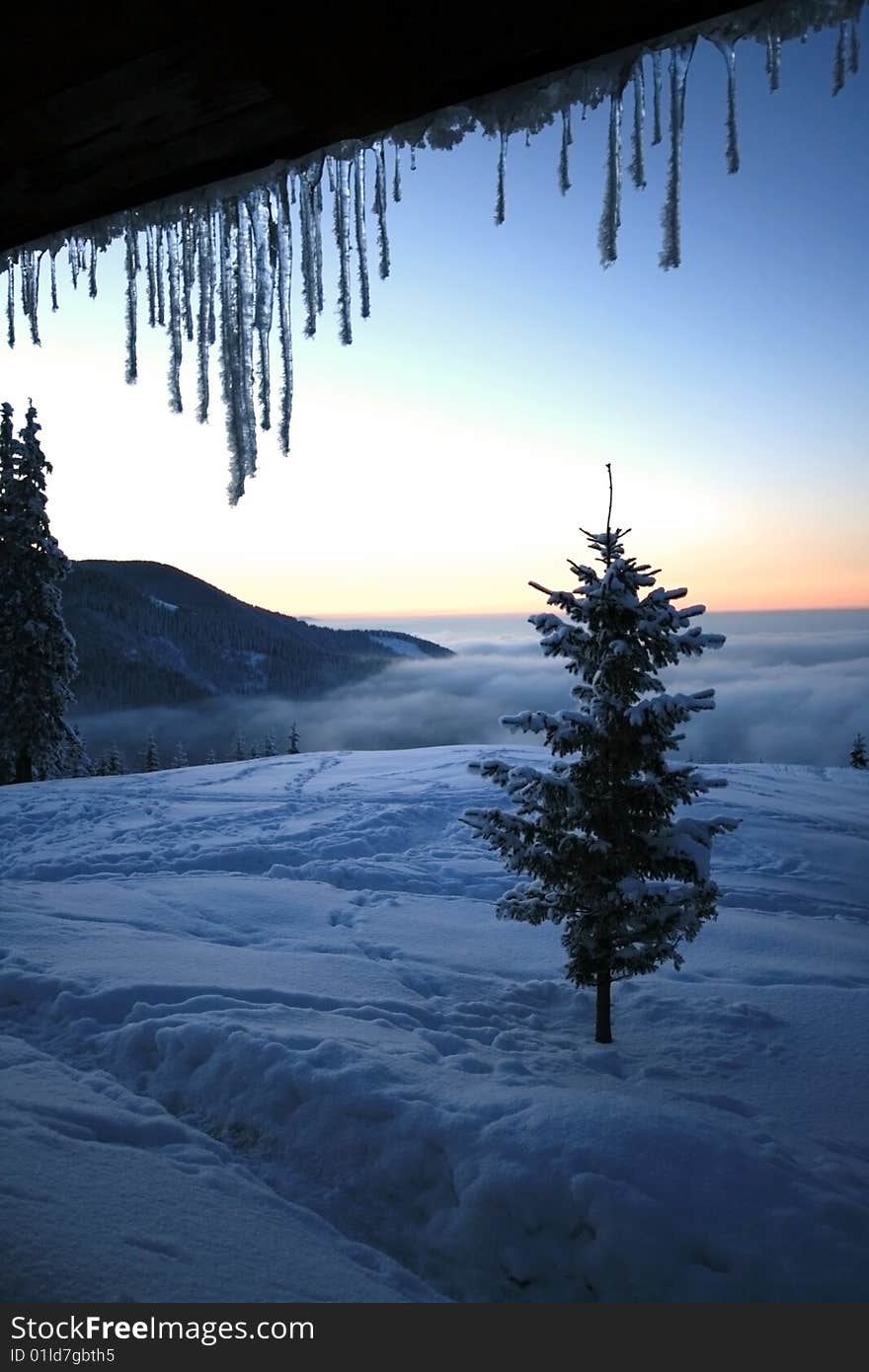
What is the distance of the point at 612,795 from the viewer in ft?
23.8

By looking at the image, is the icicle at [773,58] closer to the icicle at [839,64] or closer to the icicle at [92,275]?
the icicle at [839,64]

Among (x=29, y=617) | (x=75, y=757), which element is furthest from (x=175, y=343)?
(x=75, y=757)

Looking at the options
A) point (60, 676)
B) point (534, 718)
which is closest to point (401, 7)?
point (534, 718)

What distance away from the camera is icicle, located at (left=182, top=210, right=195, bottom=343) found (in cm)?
206

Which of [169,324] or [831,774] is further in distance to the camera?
[831,774]

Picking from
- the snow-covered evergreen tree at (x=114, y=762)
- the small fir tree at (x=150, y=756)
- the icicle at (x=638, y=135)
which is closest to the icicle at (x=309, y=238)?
the icicle at (x=638, y=135)

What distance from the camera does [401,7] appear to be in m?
1.16

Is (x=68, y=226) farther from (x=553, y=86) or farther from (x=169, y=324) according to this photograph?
(x=553, y=86)

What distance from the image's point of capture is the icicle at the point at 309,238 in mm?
1799

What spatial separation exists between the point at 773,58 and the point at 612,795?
6374mm

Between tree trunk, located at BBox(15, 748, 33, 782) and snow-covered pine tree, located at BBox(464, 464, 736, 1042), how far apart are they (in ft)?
78.0

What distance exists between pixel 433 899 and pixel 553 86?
13052 mm

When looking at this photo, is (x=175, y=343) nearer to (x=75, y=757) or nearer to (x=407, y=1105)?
(x=407, y=1105)

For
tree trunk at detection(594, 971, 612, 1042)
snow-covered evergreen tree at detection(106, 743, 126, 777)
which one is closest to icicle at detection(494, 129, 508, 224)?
tree trunk at detection(594, 971, 612, 1042)
